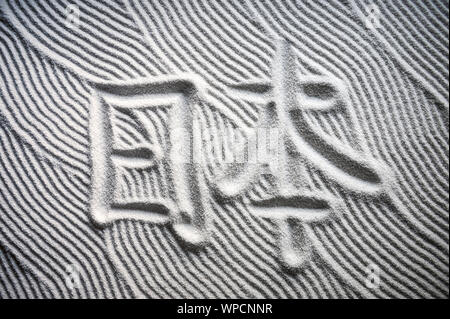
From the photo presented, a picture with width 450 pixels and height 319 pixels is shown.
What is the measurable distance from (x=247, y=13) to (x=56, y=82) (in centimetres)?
39

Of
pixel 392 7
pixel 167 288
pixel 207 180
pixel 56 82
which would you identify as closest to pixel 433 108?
A: pixel 392 7

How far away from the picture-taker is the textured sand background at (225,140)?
0.55 m

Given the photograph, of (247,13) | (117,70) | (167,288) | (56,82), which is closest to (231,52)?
(247,13)

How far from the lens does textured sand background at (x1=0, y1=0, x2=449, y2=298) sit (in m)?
0.55

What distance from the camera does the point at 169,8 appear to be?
0.58m

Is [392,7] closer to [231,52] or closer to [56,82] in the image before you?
[231,52]

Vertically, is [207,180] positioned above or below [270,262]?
above

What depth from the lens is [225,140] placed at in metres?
0.57

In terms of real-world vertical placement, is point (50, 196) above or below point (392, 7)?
below

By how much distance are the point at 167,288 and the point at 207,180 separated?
0.21 meters

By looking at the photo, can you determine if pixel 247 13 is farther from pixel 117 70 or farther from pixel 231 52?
pixel 117 70

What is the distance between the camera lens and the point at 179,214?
564mm
